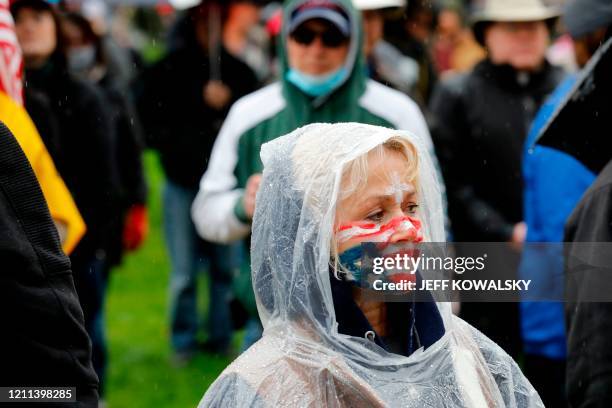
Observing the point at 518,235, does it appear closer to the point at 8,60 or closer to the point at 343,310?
the point at 8,60

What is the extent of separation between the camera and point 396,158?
2814 mm

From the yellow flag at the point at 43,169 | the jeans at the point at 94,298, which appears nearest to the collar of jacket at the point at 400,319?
the yellow flag at the point at 43,169

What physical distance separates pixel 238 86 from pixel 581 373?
16.7 feet

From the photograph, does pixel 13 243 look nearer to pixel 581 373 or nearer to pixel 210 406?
pixel 210 406

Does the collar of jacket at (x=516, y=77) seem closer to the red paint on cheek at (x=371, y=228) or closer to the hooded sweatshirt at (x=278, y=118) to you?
the hooded sweatshirt at (x=278, y=118)

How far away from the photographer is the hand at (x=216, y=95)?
761 cm

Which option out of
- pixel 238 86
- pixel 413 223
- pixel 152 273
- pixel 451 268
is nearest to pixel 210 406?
pixel 413 223

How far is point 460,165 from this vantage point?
637 cm

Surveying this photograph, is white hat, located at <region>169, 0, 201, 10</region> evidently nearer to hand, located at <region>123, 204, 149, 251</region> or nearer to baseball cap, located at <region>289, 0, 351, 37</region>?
hand, located at <region>123, 204, 149, 251</region>

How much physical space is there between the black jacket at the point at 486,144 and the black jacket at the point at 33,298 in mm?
3955

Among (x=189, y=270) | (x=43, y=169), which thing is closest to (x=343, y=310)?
(x=43, y=169)

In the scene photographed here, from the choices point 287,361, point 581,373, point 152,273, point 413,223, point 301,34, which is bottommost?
point 152,273

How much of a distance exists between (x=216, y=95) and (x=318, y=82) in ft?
9.80

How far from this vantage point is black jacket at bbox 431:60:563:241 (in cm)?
626
